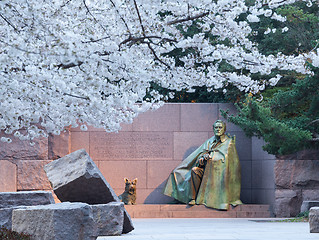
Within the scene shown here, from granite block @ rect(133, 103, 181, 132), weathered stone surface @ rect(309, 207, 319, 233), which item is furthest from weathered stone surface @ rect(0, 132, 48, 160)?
weathered stone surface @ rect(309, 207, 319, 233)

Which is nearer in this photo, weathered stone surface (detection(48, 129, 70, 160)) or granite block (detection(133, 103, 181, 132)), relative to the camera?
weathered stone surface (detection(48, 129, 70, 160))

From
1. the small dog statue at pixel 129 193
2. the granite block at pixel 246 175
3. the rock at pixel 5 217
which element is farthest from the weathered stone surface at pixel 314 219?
the granite block at pixel 246 175

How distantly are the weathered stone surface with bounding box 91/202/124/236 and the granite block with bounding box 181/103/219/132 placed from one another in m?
9.59

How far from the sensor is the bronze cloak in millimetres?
16922

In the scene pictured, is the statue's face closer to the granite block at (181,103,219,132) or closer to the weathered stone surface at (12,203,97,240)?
the granite block at (181,103,219,132)

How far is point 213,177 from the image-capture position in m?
17.0

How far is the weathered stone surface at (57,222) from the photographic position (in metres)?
6.45

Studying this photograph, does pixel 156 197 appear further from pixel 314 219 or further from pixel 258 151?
pixel 314 219

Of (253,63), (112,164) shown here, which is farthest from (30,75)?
(112,164)

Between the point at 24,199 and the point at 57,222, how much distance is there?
2631 millimetres

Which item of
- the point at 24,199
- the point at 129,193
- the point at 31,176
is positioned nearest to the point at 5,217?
the point at 24,199

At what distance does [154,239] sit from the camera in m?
8.76

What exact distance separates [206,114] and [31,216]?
42.3ft

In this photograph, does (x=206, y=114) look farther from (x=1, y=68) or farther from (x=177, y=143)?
(x=1, y=68)
